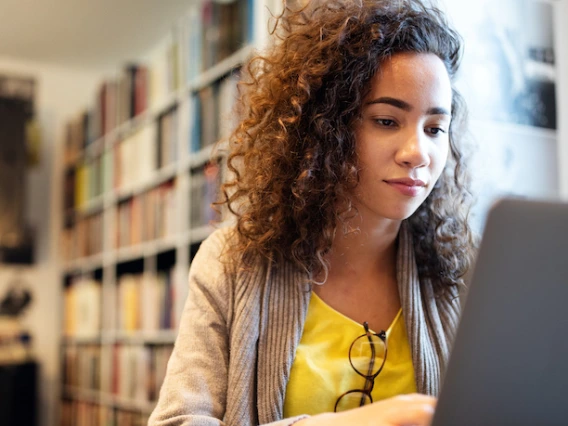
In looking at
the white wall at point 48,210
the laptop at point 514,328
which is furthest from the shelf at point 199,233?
the white wall at point 48,210

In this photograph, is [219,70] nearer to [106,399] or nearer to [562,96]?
[562,96]

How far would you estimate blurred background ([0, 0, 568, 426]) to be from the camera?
5.71ft

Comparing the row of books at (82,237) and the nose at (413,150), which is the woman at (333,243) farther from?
the row of books at (82,237)

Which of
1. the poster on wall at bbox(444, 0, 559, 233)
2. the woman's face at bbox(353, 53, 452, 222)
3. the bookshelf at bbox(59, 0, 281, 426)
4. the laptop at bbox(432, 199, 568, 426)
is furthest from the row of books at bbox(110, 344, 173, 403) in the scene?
the laptop at bbox(432, 199, 568, 426)

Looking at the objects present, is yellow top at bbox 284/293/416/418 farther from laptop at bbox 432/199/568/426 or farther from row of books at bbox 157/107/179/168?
row of books at bbox 157/107/179/168

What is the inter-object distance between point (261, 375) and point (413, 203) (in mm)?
→ 352

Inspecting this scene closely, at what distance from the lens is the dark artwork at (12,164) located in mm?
3961

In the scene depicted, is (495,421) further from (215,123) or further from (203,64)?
(203,64)

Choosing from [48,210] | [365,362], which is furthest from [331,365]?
[48,210]

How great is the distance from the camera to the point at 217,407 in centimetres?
101

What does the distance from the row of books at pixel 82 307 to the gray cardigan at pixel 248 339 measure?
9.14ft

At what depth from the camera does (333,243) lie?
→ 1.13 meters

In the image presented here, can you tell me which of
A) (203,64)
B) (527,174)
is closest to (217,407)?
(527,174)

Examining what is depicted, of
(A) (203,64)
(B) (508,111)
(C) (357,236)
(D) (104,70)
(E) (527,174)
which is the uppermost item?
(D) (104,70)
